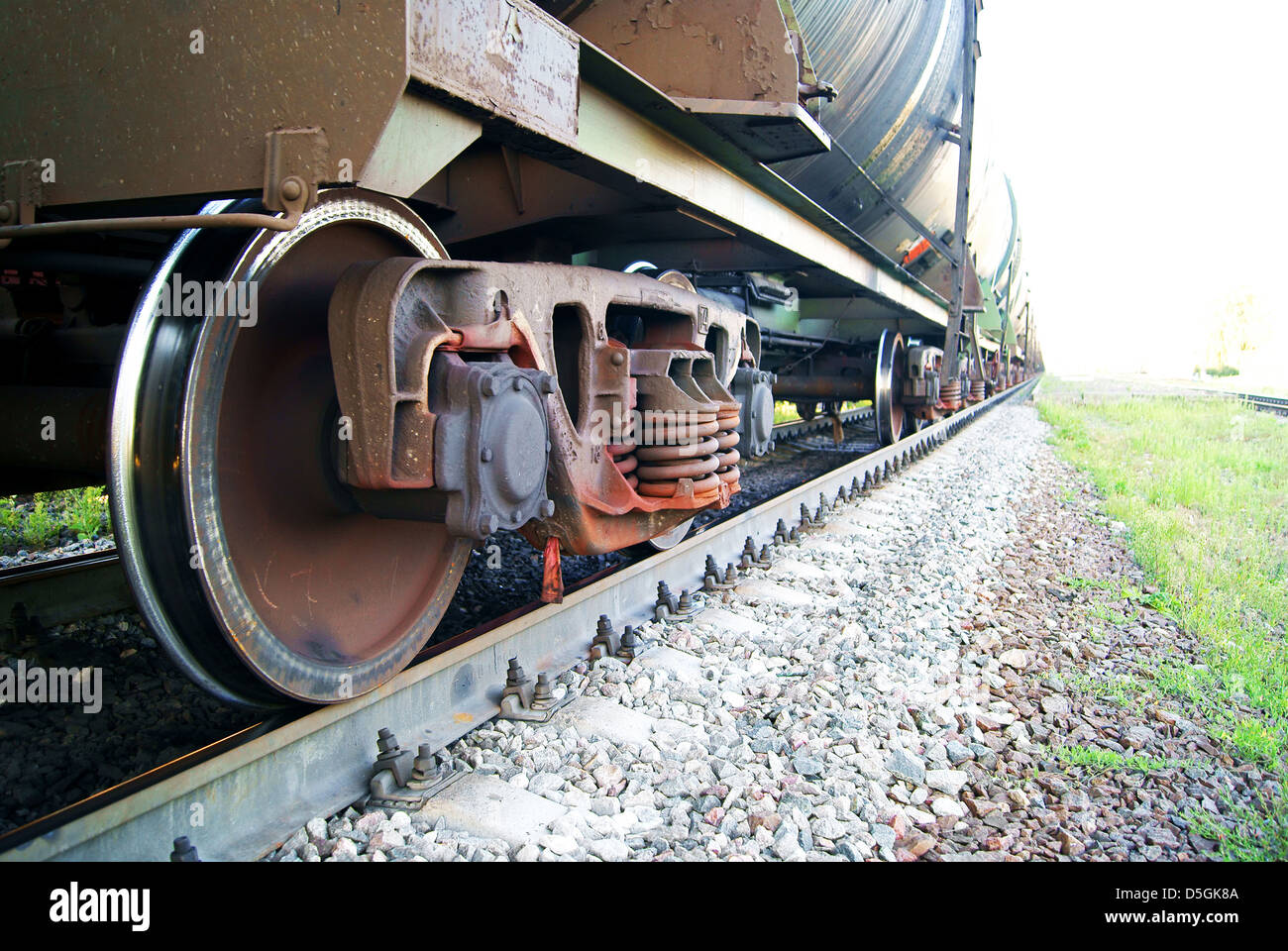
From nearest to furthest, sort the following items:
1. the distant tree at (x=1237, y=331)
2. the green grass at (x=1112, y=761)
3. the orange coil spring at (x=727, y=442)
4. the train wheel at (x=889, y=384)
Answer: the green grass at (x=1112, y=761), the orange coil spring at (x=727, y=442), the train wheel at (x=889, y=384), the distant tree at (x=1237, y=331)

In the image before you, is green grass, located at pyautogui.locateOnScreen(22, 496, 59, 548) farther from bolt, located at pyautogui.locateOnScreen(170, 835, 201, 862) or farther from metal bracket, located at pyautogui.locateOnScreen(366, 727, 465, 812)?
bolt, located at pyautogui.locateOnScreen(170, 835, 201, 862)

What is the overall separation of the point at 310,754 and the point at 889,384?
24.6ft

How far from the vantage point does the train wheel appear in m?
8.24

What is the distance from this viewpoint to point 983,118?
779 cm

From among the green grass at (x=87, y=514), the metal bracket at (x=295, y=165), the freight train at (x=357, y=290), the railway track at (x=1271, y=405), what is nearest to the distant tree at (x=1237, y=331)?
the railway track at (x=1271, y=405)

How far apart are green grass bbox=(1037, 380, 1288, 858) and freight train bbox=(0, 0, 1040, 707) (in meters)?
1.79

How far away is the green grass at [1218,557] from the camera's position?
97.7 inches

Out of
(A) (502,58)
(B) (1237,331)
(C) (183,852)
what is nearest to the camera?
(C) (183,852)

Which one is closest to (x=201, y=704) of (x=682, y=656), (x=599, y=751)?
(x=599, y=751)

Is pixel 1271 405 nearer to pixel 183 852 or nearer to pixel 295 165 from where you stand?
pixel 295 165

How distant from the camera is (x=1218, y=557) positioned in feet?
14.3
